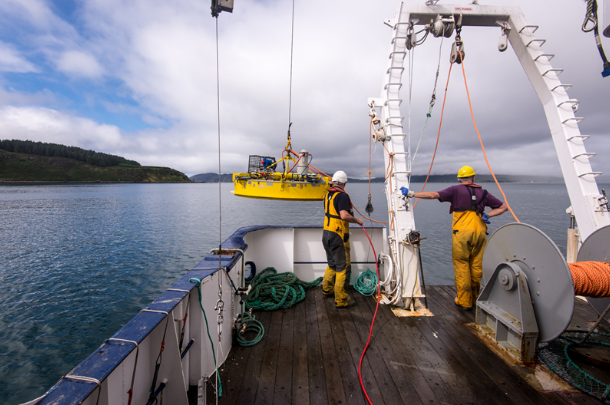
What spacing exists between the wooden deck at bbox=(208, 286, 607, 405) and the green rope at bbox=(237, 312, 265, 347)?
6 centimetres

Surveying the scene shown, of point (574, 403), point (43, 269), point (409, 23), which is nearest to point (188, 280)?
point (574, 403)

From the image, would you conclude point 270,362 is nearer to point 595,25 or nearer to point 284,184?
point 284,184

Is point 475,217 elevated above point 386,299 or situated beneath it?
elevated above

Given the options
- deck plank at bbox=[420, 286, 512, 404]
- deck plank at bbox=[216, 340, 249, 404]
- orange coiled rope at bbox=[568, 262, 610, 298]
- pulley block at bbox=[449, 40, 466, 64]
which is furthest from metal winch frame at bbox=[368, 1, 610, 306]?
deck plank at bbox=[216, 340, 249, 404]

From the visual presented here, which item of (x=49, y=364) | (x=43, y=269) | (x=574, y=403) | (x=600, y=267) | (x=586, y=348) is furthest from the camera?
(x=43, y=269)

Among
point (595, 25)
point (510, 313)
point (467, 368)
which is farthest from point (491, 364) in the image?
point (595, 25)

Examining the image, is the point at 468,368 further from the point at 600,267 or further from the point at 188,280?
the point at 188,280

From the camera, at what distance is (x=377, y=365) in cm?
239

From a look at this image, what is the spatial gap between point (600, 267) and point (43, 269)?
1342cm

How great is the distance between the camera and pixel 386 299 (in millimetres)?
3580

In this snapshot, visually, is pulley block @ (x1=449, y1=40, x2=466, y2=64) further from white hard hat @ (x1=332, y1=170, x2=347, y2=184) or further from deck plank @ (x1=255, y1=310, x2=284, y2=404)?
deck plank @ (x1=255, y1=310, x2=284, y2=404)

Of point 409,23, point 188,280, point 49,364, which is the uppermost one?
point 409,23

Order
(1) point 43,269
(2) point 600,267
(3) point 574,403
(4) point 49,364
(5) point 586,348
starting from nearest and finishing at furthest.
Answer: (3) point 574,403, (2) point 600,267, (5) point 586,348, (4) point 49,364, (1) point 43,269

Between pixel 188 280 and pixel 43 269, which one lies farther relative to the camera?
pixel 43 269
